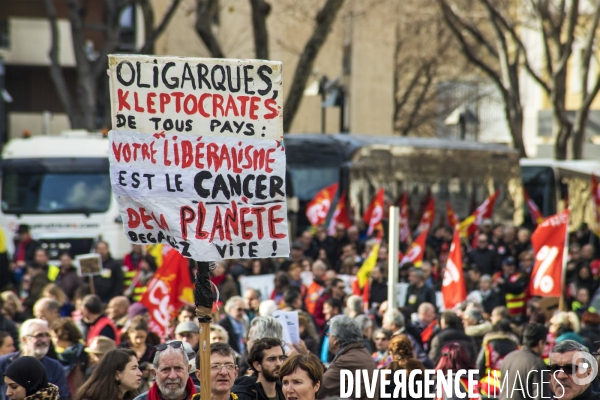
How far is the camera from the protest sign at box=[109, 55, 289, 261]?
19.5ft

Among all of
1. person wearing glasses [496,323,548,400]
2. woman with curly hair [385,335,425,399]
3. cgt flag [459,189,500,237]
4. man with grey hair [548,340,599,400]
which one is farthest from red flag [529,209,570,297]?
cgt flag [459,189,500,237]

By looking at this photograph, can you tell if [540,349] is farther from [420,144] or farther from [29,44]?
[29,44]

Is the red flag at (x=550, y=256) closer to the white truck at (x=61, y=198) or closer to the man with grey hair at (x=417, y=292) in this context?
the man with grey hair at (x=417, y=292)

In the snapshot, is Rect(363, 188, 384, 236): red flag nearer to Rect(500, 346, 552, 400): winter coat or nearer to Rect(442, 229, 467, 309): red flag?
Rect(442, 229, 467, 309): red flag

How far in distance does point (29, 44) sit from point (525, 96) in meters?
22.8

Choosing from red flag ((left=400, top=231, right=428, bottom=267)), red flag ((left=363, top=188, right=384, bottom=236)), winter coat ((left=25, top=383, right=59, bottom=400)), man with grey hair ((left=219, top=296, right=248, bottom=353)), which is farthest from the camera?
red flag ((left=363, top=188, right=384, bottom=236))

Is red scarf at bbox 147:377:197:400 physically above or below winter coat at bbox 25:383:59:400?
above

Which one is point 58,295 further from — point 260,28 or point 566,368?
point 260,28

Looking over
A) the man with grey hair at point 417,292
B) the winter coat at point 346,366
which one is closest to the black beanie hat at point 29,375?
the winter coat at point 346,366

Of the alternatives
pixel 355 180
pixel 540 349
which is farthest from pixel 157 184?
pixel 355 180

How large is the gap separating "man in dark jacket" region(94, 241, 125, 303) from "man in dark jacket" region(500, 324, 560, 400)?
25.3 feet

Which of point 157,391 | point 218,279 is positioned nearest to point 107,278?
point 218,279

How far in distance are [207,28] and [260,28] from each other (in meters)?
1.06

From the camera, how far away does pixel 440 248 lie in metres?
21.2
